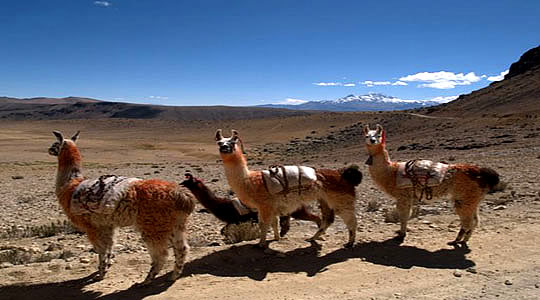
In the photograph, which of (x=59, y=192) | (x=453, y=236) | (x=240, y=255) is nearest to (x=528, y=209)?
(x=453, y=236)

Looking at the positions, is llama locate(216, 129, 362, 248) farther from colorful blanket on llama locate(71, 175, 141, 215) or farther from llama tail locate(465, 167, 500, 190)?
llama tail locate(465, 167, 500, 190)

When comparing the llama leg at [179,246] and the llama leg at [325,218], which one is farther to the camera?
the llama leg at [325,218]

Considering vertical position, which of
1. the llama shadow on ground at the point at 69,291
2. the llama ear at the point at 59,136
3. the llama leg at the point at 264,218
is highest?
the llama ear at the point at 59,136

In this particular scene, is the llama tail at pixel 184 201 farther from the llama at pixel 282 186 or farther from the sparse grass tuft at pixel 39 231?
the sparse grass tuft at pixel 39 231

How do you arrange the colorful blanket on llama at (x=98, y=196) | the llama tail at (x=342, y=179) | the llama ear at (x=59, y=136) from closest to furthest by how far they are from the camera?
the colorful blanket on llama at (x=98, y=196), the llama ear at (x=59, y=136), the llama tail at (x=342, y=179)

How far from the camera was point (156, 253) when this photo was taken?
225 inches

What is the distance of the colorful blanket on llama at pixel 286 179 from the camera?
6.89m

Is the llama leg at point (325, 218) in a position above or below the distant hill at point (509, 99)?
below

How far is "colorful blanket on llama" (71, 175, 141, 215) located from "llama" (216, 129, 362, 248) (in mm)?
1708

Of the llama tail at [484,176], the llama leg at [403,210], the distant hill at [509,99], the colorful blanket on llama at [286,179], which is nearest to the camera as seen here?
the colorful blanket on llama at [286,179]

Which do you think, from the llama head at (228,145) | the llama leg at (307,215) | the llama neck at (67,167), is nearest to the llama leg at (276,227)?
the llama leg at (307,215)

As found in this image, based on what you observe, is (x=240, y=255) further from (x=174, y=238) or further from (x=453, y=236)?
(x=453, y=236)

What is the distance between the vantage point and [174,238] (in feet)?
19.1

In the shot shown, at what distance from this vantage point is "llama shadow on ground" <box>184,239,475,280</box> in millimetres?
6363
